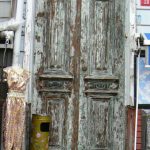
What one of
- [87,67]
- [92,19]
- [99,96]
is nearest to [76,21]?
[92,19]

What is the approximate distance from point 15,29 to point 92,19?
1452 millimetres

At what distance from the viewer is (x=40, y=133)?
27.5 feet

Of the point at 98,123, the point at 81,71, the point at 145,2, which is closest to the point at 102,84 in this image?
the point at 81,71

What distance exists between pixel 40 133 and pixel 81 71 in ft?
4.61

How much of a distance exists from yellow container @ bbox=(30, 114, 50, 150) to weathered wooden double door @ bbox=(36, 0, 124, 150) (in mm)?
475

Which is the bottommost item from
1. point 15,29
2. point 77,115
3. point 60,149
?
point 60,149

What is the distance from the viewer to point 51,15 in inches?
359

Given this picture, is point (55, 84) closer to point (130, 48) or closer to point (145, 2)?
point (130, 48)

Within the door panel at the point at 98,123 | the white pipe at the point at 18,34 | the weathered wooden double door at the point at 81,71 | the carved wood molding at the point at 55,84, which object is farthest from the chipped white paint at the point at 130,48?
the white pipe at the point at 18,34

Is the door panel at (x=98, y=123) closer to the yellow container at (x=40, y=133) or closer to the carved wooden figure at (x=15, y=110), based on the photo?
the yellow container at (x=40, y=133)

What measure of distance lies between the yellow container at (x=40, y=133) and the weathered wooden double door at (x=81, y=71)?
0.48 meters

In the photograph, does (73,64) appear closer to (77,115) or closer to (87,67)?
(87,67)

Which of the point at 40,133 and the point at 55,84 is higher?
the point at 55,84

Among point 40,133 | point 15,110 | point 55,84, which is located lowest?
point 40,133
